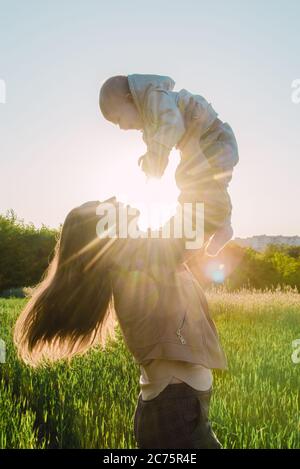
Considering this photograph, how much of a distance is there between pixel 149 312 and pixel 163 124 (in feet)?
2.20

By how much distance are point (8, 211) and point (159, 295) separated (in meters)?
29.7

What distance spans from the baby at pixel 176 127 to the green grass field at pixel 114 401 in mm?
1657

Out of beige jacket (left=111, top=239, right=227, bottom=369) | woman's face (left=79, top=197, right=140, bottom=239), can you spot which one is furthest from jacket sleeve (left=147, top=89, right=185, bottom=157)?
beige jacket (left=111, top=239, right=227, bottom=369)

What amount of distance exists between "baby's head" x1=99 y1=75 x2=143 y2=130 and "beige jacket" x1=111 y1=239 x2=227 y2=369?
28.2 inches

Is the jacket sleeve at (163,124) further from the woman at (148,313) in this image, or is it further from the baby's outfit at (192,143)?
the woman at (148,313)

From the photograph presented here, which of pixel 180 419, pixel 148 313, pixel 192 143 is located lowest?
pixel 180 419

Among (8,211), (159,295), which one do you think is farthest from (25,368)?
(8,211)

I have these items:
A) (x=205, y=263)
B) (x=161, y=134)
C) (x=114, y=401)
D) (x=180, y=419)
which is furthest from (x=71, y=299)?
(x=205, y=263)

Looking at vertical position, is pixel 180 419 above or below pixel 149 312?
below

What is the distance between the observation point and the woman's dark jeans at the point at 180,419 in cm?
166

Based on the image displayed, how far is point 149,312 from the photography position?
1.66 metres

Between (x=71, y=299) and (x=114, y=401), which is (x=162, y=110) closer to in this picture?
(x=71, y=299)

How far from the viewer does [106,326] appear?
1901mm

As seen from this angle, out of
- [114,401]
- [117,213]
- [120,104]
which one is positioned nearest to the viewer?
[117,213]
